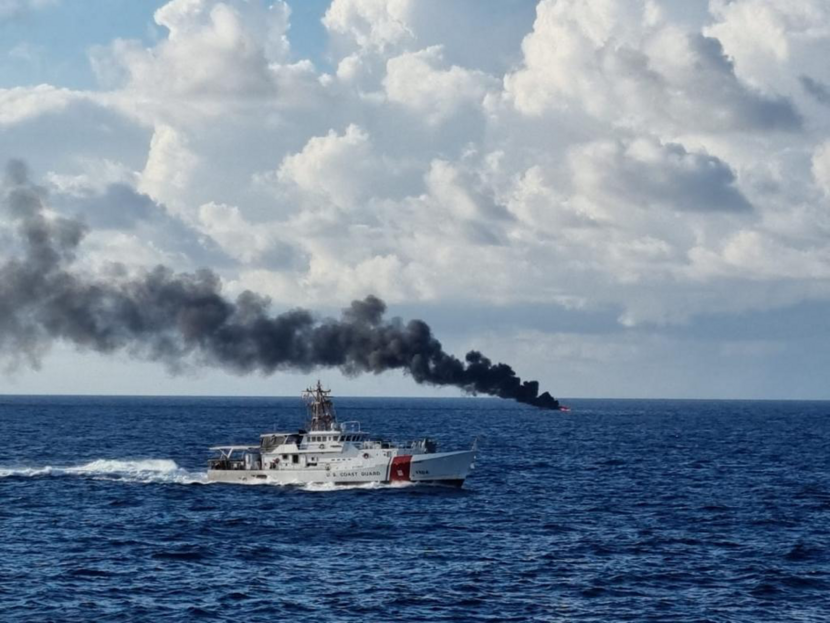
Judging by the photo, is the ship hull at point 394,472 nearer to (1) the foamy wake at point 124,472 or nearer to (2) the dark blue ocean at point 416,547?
(2) the dark blue ocean at point 416,547

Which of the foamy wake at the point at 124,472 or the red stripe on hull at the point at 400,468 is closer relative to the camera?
the red stripe on hull at the point at 400,468

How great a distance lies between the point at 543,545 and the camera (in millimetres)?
72938

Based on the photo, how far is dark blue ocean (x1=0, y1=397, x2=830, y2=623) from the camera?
5531cm

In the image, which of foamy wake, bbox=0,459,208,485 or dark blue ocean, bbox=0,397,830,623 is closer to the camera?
dark blue ocean, bbox=0,397,830,623

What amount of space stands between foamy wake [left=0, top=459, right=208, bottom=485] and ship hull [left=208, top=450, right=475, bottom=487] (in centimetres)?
1087

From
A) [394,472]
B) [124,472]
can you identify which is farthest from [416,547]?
[124,472]

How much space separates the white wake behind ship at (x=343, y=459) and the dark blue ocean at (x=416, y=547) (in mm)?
2106

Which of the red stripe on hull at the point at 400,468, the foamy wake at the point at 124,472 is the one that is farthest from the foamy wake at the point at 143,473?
the red stripe on hull at the point at 400,468

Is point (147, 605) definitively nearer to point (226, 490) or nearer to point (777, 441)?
point (226, 490)

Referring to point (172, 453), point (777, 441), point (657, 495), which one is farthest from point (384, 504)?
point (777, 441)

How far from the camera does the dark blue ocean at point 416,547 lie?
5531cm

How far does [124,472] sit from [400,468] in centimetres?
3419

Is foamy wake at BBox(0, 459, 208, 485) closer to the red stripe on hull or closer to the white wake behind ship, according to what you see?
the white wake behind ship

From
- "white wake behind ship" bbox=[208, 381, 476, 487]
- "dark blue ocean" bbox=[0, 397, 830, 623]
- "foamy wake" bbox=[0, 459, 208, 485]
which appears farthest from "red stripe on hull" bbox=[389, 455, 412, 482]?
"foamy wake" bbox=[0, 459, 208, 485]
